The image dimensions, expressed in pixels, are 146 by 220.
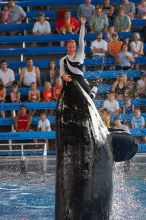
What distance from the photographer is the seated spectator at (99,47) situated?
2428 centimetres

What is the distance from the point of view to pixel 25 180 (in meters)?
17.2

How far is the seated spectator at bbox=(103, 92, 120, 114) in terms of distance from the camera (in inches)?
862

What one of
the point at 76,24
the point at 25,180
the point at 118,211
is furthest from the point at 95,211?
the point at 76,24

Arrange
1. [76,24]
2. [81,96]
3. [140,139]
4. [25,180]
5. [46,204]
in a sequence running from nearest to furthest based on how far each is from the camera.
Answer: [81,96] → [46,204] → [25,180] → [140,139] → [76,24]

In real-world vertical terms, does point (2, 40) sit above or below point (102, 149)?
below

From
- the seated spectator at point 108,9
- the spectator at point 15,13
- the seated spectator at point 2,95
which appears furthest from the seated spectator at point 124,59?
the spectator at point 15,13

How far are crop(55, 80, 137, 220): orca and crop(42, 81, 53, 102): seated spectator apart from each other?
15370 mm

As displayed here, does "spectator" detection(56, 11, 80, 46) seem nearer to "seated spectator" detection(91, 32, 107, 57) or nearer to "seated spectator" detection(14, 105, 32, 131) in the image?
"seated spectator" detection(91, 32, 107, 57)

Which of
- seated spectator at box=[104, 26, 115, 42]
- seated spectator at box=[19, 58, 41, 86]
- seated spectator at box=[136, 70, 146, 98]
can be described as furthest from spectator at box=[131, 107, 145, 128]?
seated spectator at box=[19, 58, 41, 86]

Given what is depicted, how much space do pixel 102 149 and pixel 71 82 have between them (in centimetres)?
78

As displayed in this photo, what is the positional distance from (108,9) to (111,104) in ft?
17.6

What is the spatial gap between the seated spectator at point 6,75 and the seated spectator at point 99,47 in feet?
9.76

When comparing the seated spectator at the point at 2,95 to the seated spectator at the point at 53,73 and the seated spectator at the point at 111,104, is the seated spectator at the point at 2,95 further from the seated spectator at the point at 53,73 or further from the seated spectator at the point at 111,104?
the seated spectator at the point at 111,104

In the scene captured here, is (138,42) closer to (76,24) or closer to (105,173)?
(76,24)
